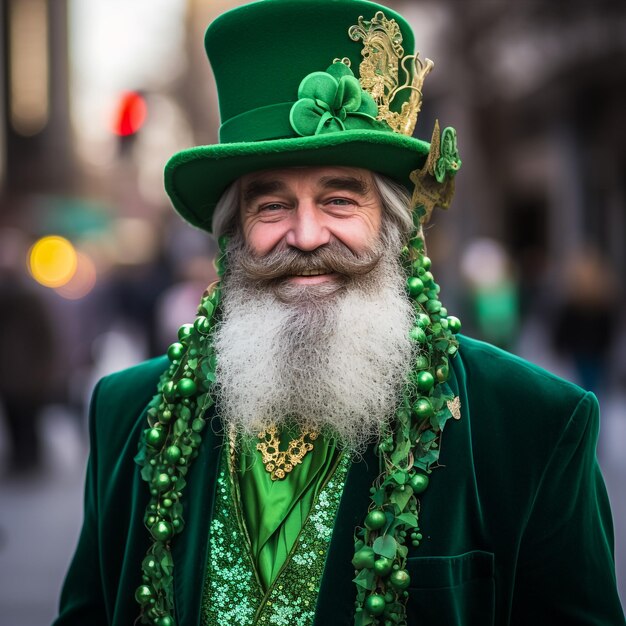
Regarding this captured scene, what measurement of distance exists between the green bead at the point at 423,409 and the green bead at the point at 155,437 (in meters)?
0.68

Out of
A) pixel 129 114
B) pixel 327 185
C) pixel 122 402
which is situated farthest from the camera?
pixel 129 114

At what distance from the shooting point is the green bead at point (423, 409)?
2.23 meters

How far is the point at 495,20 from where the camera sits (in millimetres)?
16219

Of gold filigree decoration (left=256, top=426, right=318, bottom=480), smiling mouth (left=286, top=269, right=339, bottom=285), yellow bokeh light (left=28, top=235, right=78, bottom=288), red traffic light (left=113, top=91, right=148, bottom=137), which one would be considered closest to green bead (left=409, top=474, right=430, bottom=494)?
gold filigree decoration (left=256, top=426, right=318, bottom=480)

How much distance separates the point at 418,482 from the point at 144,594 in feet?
2.45

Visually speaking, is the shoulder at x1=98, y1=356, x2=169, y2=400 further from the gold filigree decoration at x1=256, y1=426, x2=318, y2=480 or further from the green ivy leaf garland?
the green ivy leaf garland

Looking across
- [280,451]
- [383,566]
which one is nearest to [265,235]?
[280,451]

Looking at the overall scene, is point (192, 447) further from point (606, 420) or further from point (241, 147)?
point (606, 420)

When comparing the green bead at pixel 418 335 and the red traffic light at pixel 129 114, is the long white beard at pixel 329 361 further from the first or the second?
the red traffic light at pixel 129 114

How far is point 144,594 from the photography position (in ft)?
7.47

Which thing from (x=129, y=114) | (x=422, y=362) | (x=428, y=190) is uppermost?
(x=129, y=114)

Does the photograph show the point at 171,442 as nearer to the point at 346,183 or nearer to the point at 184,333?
the point at 184,333

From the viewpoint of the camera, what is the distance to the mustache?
7.73 feet

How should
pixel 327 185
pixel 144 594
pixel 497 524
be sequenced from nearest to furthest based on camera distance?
pixel 497 524 < pixel 144 594 < pixel 327 185
